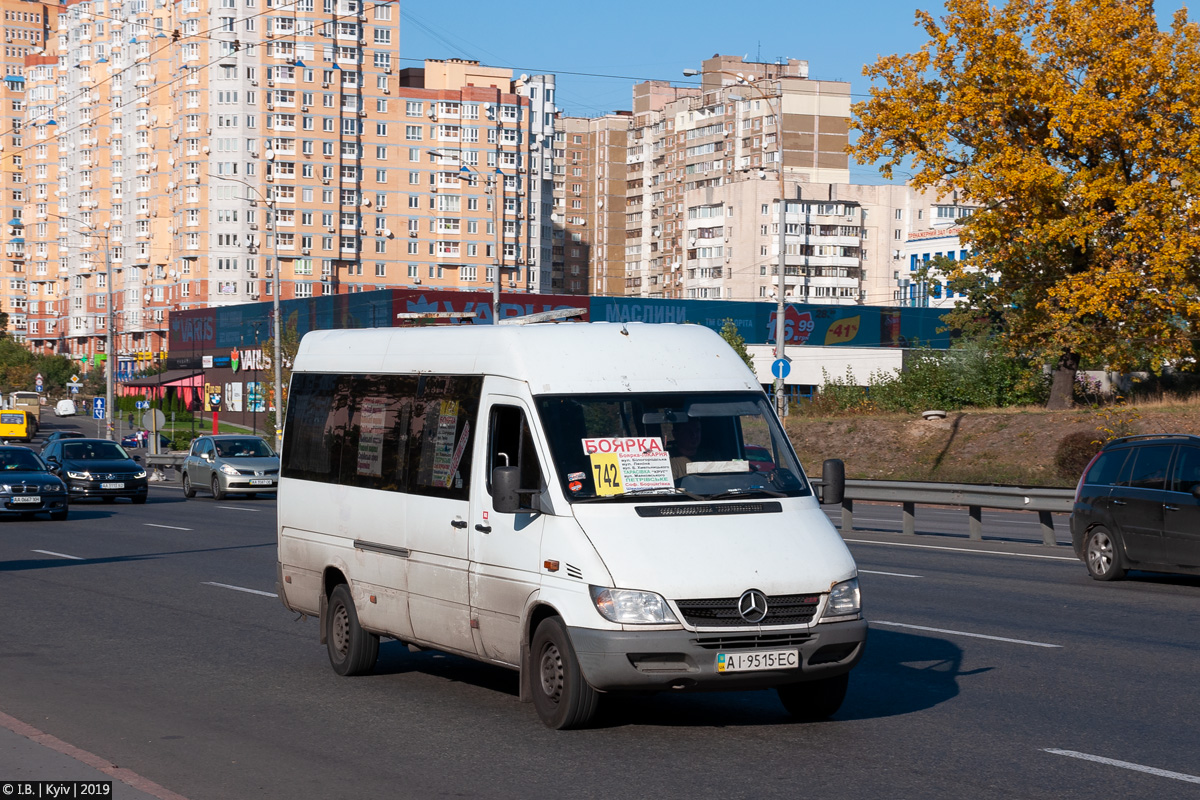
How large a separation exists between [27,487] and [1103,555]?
1966cm

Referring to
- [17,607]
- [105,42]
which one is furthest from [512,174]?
[17,607]

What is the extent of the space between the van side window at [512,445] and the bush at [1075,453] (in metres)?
30.8

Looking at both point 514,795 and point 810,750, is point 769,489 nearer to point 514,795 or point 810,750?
point 810,750

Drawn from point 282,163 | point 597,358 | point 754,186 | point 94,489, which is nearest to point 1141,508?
point 597,358

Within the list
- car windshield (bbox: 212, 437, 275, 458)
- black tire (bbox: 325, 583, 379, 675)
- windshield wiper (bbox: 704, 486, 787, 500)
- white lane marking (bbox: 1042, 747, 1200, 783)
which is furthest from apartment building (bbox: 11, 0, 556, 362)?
white lane marking (bbox: 1042, 747, 1200, 783)

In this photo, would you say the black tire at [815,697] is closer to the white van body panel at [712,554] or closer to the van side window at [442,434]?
the white van body panel at [712,554]

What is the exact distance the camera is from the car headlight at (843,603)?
8.12 meters

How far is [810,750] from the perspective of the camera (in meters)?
7.91

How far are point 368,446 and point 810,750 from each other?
391cm

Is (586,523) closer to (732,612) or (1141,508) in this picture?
(732,612)

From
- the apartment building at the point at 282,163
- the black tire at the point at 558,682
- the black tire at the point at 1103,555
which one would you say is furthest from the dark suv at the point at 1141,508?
the apartment building at the point at 282,163

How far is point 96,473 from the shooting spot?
3509 cm

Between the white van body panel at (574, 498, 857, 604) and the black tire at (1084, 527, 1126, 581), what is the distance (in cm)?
953

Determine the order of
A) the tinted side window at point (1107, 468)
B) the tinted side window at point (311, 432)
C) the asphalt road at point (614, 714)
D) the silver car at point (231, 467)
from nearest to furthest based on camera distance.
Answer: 1. the asphalt road at point (614, 714)
2. the tinted side window at point (311, 432)
3. the tinted side window at point (1107, 468)
4. the silver car at point (231, 467)
